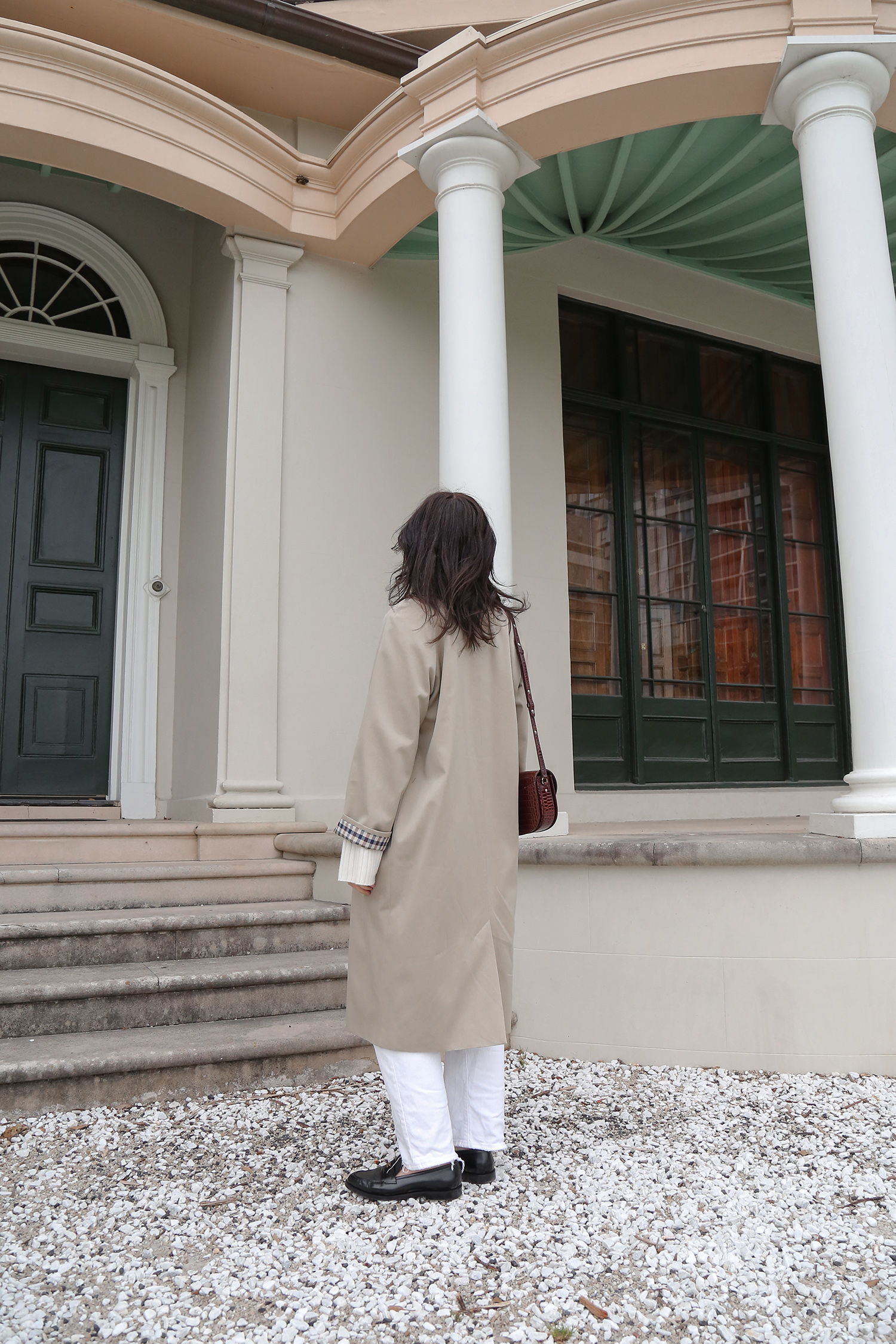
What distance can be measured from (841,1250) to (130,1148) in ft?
5.75

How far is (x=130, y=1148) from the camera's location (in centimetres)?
257

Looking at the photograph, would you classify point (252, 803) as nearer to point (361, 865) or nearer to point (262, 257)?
point (361, 865)

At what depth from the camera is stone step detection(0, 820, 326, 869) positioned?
4262 millimetres

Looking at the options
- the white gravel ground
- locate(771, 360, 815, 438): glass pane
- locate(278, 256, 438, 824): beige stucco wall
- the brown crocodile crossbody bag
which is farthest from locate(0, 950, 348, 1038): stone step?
locate(771, 360, 815, 438): glass pane

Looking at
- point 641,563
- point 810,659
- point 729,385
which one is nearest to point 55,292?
point 641,563

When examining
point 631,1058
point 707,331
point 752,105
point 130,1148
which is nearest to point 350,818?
point 130,1148

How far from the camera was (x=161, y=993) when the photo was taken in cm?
329

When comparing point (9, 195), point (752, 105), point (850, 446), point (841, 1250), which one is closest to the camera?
point (841, 1250)

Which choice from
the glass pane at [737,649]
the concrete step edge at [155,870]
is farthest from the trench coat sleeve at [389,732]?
the glass pane at [737,649]

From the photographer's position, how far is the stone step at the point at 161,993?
3.10m

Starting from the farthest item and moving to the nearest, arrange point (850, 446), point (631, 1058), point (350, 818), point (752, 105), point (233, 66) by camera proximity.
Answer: point (233, 66), point (752, 105), point (850, 446), point (631, 1058), point (350, 818)

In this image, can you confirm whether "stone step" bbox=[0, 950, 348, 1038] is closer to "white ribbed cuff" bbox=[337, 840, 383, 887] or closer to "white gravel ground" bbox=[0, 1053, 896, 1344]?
"white gravel ground" bbox=[0, 1053, 896, 1344]

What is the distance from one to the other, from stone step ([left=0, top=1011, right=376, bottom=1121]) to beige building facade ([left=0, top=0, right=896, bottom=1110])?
0.06 ft

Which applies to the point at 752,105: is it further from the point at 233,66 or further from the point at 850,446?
the point at 233,66
